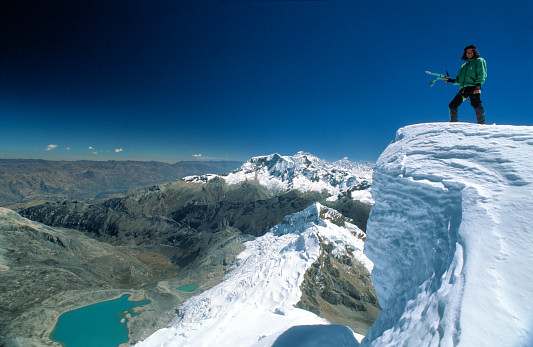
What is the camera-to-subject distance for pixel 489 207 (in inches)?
265

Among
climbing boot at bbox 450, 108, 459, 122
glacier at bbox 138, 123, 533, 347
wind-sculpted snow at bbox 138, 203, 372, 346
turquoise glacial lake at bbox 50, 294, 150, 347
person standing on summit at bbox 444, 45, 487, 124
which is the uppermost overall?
person standing on summit at bbox 444, 45, 487, 124

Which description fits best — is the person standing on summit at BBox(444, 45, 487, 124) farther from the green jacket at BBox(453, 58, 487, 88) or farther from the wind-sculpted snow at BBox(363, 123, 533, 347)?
the wind-sculpted snow at BBox(363, 123, 533, 347)

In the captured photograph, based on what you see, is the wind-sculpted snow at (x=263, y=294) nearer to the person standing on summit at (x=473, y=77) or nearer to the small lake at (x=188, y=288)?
the small lake at (x=188, y=288)

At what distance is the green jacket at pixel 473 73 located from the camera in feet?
38.3

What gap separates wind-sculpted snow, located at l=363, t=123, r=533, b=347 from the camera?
499cm

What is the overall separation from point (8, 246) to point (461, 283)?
139m

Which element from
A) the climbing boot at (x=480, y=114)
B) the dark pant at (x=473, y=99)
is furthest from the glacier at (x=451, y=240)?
the dark pant at (x=473, y=99)

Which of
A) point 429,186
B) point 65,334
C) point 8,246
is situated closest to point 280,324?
point 429,186

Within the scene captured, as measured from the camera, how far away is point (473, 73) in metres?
11.8

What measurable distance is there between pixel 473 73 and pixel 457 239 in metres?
10.1

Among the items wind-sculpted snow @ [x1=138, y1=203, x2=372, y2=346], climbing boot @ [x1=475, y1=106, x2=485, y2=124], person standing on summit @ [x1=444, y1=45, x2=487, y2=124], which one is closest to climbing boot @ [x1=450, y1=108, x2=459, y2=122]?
person standing on summit @ [x1=444, y1=45, x2=487, y2=124]

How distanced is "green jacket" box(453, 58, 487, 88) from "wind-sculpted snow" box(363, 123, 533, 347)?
105 inches

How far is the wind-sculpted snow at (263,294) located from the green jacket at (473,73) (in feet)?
55.9

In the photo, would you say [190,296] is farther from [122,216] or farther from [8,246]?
[122,216]
